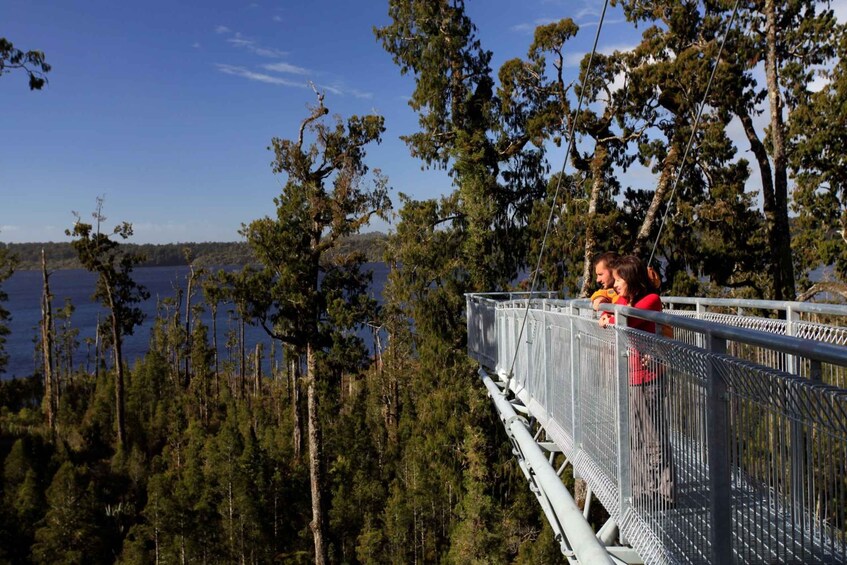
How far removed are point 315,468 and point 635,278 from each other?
57.1ft

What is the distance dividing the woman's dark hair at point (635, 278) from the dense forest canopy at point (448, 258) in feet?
17.1

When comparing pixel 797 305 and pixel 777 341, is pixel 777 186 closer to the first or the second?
pixel 797 305

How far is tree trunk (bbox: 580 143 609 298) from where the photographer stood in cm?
1462

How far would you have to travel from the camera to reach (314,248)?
20.1m

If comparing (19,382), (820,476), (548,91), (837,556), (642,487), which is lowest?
(19,382)

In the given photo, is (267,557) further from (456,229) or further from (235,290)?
(456,229)

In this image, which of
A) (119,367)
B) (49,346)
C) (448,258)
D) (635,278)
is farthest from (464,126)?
(49,346)

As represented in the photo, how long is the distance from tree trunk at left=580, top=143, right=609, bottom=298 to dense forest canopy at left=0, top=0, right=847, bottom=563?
5 centimetres

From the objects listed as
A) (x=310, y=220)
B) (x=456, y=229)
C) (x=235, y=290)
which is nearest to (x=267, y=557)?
(x=235, y=290)

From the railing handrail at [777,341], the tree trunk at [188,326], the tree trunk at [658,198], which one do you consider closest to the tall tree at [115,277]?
the tree trunk at [188,326]

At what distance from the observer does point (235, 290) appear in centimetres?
1891

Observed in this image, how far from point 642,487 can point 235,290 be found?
17335 mm

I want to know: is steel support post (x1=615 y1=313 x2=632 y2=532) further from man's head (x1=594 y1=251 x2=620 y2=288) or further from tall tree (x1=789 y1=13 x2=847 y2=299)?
tall tree (x1=789 y1=13 x2=847 y2=299)

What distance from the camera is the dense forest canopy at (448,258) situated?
14.0 meters
